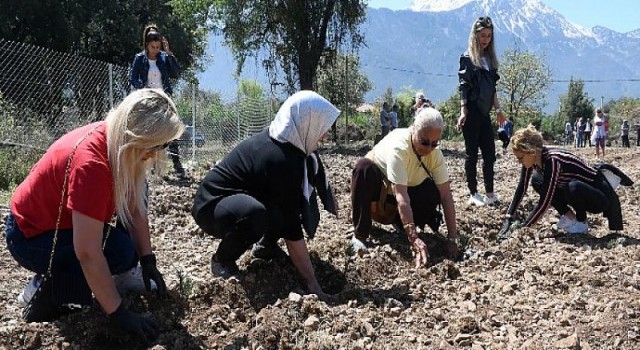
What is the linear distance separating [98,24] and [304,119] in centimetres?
1829

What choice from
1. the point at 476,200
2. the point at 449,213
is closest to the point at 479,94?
the point at 476,200

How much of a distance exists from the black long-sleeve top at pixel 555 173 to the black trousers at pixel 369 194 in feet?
2.53

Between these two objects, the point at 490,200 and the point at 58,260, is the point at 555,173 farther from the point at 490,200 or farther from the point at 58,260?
the point at 58,260

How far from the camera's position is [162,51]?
6.99 metres

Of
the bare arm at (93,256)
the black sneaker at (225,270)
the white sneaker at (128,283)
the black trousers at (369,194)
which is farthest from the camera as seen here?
the black trousers at (369,194)

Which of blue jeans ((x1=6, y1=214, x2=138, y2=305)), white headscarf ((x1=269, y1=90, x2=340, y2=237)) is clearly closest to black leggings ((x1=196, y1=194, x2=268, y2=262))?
white headscarf ((x1=269, y1=90, x2=340, y2=237))

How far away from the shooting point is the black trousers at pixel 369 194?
4316mm

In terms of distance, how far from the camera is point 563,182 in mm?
4602

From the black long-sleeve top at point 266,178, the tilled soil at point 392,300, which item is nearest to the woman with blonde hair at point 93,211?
the tilled soil at point 392,300

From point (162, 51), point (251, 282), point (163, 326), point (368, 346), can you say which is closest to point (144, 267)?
point (163, 326)

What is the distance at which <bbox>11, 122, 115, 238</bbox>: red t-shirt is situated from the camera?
245cm

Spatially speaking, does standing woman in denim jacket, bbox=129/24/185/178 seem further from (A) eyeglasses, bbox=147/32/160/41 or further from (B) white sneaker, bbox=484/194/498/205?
(B) white sneaker, bbox=484/194/498/205

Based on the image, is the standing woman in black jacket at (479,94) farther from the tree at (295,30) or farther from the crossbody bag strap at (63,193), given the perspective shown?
the tree at (295,30)

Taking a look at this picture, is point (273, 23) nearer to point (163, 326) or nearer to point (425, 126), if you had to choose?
point (425, 126)
